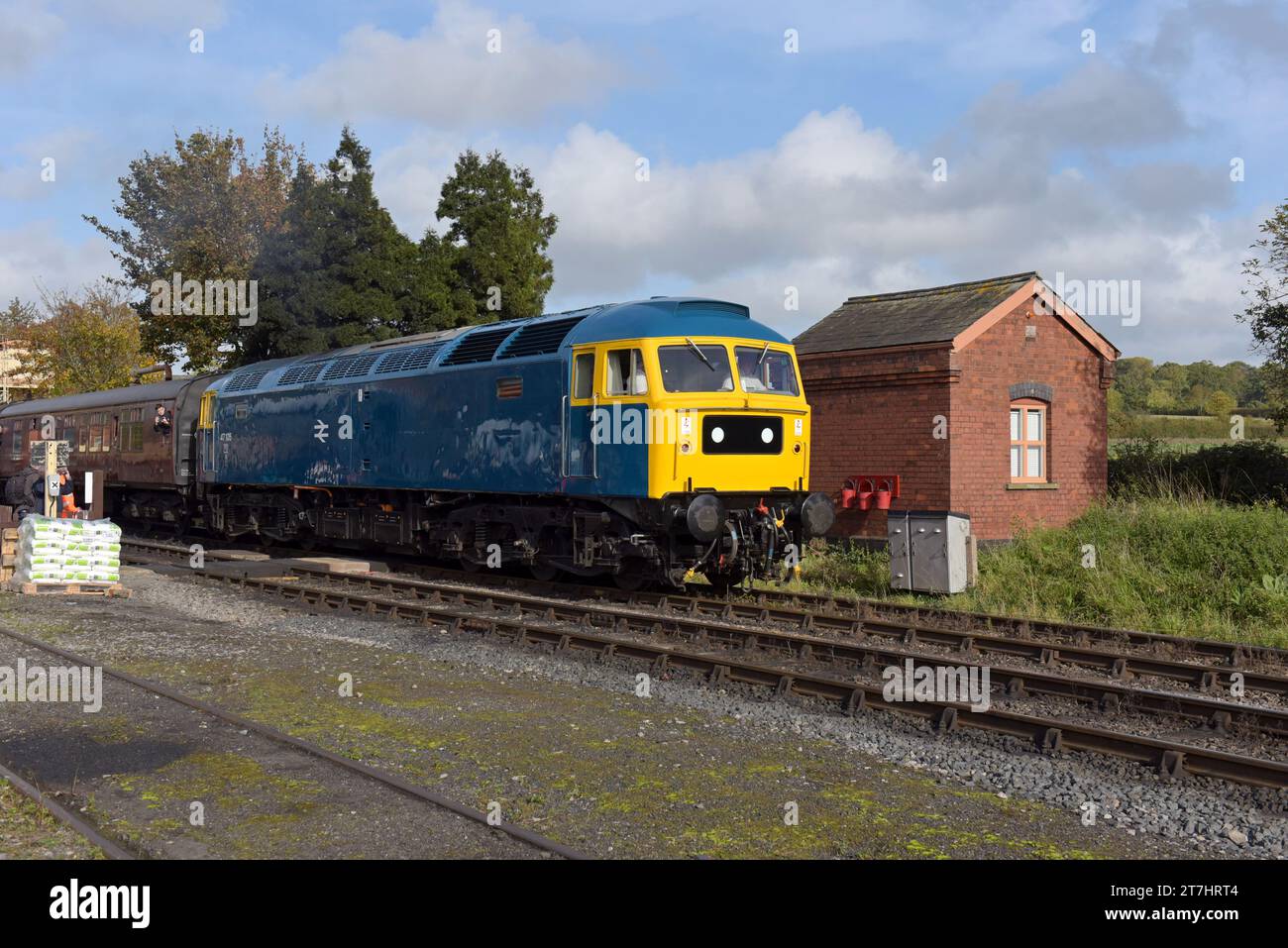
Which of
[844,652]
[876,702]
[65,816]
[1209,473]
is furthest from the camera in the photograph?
[1209,473]

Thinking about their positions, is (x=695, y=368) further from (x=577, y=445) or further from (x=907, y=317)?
(x=907, y=317)

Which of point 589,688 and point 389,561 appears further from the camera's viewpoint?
point 389,561

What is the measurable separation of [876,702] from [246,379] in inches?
659

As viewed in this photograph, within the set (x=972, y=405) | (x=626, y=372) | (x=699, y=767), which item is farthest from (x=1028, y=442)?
(x=699, y=767)

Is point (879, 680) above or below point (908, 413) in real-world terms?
below

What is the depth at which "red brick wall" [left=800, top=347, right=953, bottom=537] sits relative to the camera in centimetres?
1667

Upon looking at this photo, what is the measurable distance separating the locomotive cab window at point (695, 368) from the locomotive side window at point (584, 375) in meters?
1.02

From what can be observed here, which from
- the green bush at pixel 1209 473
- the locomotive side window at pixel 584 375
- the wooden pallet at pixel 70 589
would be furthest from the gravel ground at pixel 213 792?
the green bush at pixel 1209 473

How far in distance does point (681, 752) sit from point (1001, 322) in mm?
12187

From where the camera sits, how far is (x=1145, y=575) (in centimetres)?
1384

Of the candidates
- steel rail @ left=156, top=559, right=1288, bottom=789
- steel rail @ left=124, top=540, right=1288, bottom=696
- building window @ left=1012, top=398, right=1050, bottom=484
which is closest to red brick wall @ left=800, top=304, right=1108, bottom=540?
building window @ left=1012, top=398, right=1050, bottom=484
